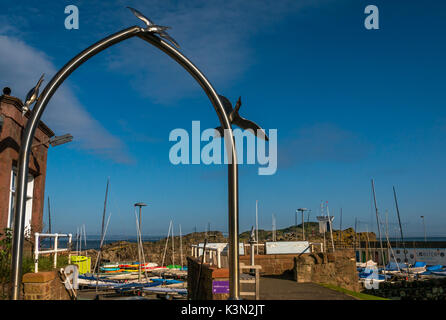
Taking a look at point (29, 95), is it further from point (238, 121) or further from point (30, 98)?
point (238, 121)

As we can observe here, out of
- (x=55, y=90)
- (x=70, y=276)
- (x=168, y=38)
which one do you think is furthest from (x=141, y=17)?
(x=70, y=276)

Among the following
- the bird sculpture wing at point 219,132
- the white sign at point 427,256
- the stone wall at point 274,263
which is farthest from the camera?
the white sign at point 427,256

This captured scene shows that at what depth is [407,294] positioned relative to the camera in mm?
21953

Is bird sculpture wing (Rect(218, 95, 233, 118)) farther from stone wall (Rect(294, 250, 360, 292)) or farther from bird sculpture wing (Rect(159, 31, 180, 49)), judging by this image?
stone wall (Rect(294, 250, 360, 292))

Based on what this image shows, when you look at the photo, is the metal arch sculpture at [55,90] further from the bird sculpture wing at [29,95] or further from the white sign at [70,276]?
the white sign at [70,276]

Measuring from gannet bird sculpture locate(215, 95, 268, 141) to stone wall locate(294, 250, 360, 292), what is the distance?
8.83 metres

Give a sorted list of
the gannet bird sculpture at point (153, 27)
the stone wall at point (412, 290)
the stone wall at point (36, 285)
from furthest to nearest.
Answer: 1. the stone wall at point (412, 290)
2. the stone wall at point (36, 285)
3. the gannet bird sculpture at point (153, 27)

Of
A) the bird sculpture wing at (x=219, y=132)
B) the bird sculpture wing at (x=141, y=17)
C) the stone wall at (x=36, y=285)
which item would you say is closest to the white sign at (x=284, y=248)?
the stone wall at (x=36, y=285)

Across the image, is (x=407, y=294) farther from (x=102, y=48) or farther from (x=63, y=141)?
(x=102, y=48)

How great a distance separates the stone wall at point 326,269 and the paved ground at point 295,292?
2.01 ft

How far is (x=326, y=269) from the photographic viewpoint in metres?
13.6

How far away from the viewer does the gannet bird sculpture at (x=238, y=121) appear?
515 centimetres

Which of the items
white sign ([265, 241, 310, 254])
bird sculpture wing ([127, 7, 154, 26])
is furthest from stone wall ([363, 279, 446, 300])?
bird sculpture wing ([127, 7, 154, 26])
